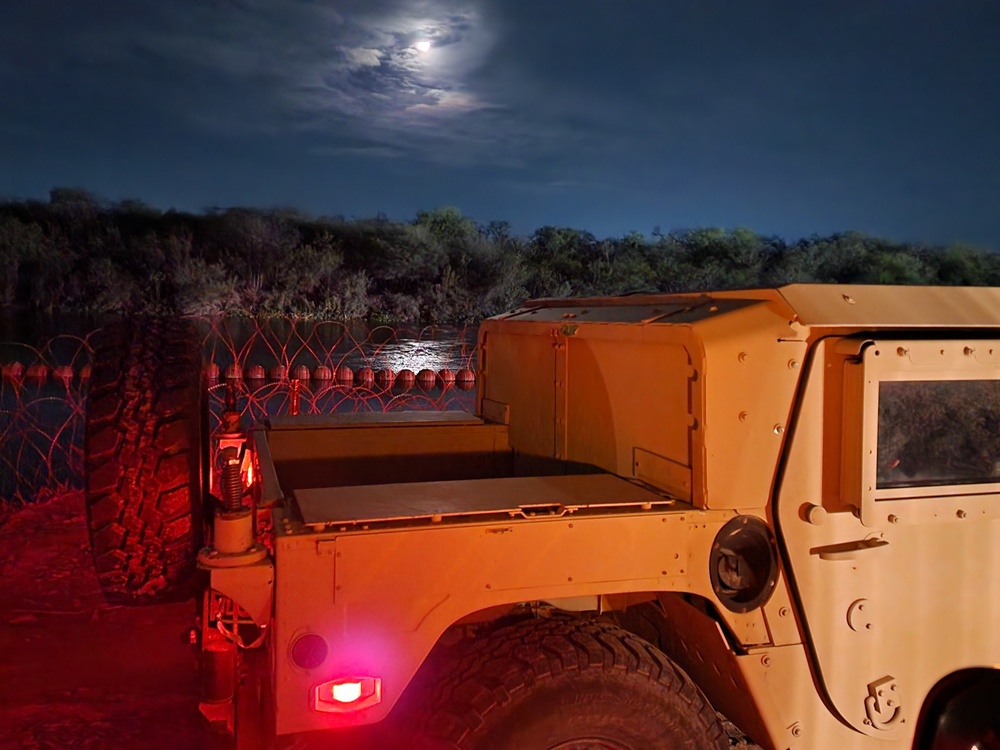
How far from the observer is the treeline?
40.2 m

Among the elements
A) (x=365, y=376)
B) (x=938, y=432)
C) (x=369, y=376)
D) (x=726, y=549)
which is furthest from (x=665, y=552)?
(x=365, y=376)

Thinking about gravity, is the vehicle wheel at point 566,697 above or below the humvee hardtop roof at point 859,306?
below

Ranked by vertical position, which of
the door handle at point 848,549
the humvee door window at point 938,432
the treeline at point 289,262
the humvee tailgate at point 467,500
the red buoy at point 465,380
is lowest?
the red buoy at point 465,380

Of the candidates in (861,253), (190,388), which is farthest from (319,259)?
(190,388)

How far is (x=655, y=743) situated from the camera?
2627mm

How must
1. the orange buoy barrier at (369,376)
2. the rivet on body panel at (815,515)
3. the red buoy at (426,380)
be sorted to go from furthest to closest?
1. the red buoy at (426,380)
2. the orange buoy barrier at (369,376)
3. the rivet on body panel at (815,515)

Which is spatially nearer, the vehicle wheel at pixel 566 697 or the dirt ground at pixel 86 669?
the vehicle wheel at pixel 566 697

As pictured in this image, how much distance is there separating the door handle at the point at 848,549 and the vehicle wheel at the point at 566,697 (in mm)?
572

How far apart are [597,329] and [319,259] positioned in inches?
1787

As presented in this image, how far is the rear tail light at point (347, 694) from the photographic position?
93.7 inches

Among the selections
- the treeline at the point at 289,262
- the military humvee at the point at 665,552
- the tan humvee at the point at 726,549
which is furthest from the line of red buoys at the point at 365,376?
the treeline at the point at 289,262

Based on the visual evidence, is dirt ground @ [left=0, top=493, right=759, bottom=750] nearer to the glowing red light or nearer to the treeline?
the glowing red light

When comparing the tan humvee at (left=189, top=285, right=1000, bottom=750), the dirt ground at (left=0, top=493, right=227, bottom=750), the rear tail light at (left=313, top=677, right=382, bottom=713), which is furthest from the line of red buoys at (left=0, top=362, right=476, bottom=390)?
the rear tail light at (left=313, top=677, right=382, bottom=713)

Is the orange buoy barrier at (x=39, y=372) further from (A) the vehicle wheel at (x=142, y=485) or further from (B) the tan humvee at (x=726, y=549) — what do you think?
(B) the tan humvee at (x=726, y=549)
